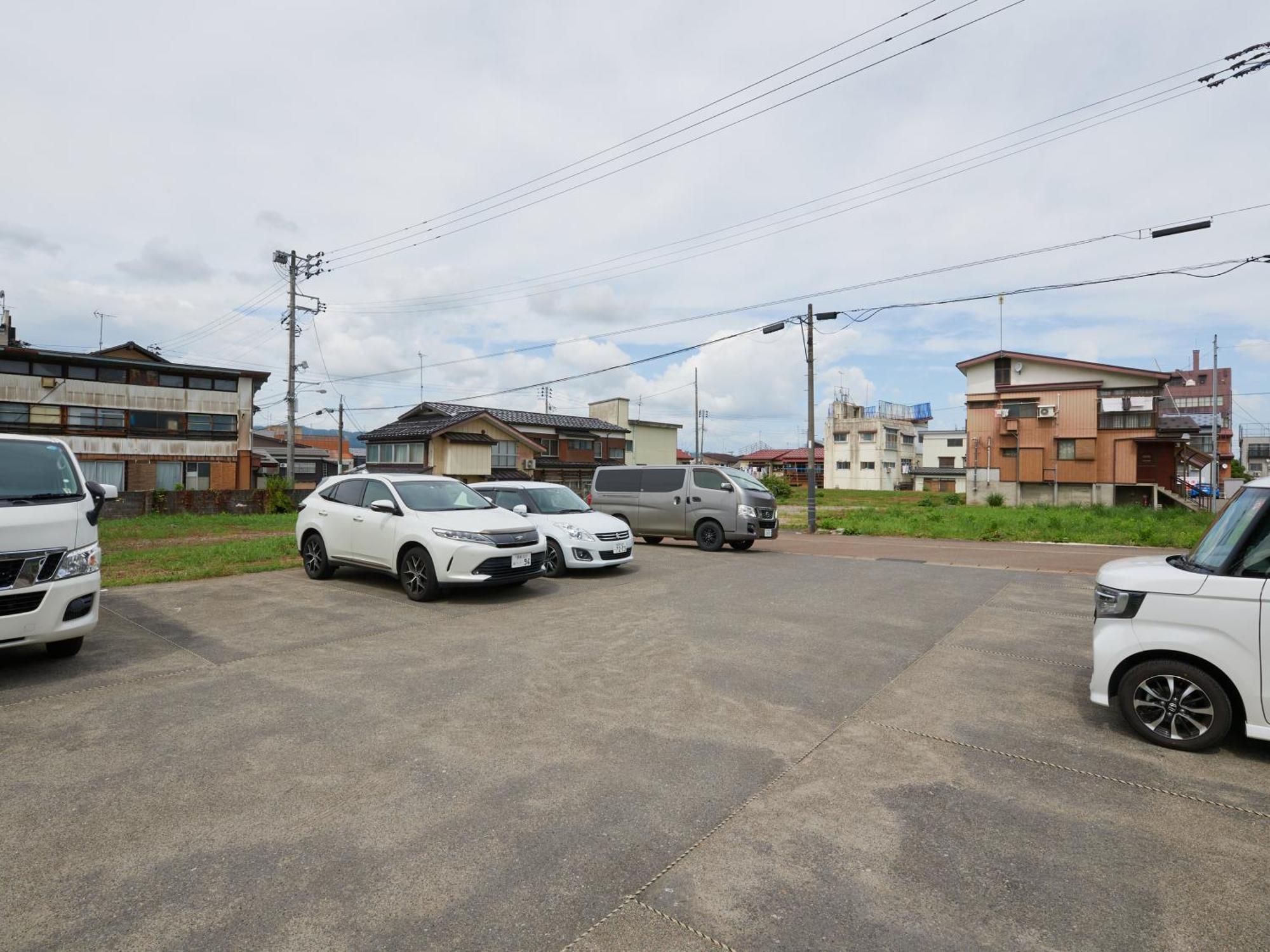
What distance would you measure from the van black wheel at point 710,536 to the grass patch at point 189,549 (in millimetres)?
7965

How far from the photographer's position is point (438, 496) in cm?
935

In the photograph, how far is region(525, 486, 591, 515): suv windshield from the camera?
37.8ft

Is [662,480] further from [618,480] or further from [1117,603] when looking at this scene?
[1117,603]

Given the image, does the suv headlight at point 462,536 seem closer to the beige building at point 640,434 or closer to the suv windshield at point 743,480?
the suv windshield at point 743,480

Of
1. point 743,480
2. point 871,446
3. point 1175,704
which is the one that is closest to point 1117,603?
point 1175,704

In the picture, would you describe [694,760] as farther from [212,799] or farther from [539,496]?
[539,496]

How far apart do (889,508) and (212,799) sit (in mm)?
34374

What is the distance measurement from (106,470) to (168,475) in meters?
2.63

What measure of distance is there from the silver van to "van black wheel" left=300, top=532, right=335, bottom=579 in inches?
277

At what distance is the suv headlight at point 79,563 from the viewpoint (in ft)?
17.0

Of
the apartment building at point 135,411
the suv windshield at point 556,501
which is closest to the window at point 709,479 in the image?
the suv windshield at point 556,501

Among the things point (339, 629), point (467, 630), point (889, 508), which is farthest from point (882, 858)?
point (889, 508)

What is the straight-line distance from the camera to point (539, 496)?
1171 centimetres

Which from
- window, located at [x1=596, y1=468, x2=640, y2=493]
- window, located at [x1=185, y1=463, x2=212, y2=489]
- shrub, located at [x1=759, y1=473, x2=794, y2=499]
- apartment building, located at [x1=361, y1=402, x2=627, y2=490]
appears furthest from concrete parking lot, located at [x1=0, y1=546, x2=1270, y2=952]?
shrub, located at [x1=759, y1=473, x2=794, y2=499]
